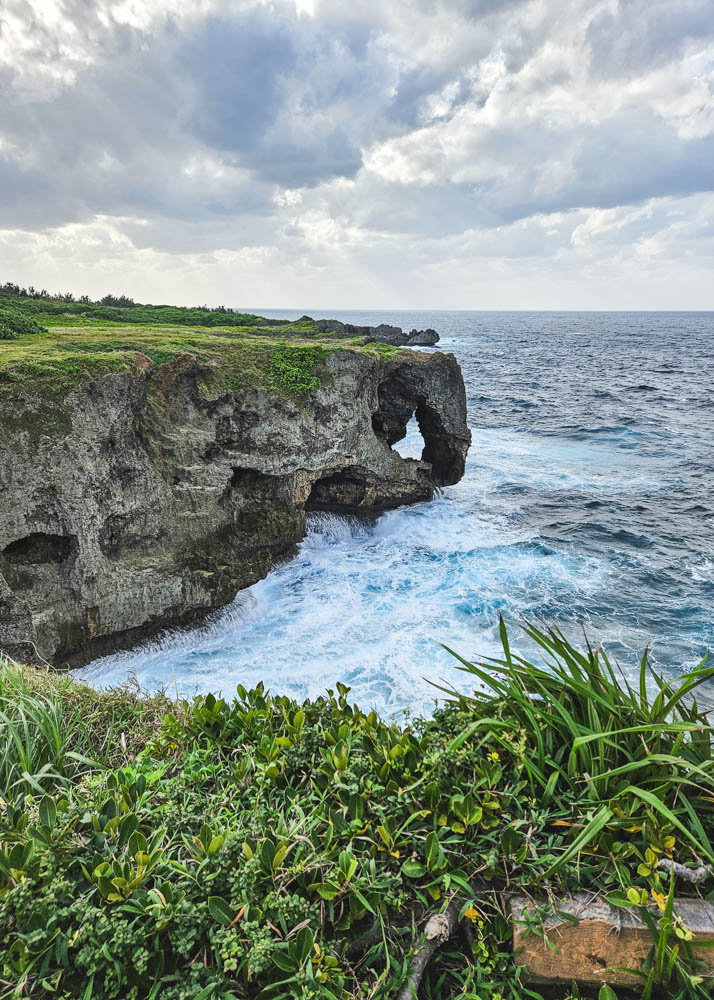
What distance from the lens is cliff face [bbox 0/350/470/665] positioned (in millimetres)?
10242

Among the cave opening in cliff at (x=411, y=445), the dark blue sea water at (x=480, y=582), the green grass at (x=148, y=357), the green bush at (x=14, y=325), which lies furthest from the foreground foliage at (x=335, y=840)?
the cave opening in cliff at (x=411, y=445)

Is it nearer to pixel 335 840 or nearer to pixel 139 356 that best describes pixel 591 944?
pixel 335 840

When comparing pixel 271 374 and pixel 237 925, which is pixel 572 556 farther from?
pixel 237 925

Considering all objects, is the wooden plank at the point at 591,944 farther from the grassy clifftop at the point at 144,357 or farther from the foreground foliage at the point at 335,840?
the grassy clifftop at the point at 144,357

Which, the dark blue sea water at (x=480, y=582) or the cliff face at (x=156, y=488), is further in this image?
the dark blue sea water at (x=480, y=582)

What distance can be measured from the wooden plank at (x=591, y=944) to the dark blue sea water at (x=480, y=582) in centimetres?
171

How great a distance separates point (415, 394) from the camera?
1939 cm

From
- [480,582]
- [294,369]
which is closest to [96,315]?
[294,369]

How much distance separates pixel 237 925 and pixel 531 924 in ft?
4.44

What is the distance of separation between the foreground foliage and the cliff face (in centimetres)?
645

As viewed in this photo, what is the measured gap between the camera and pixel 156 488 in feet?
39.5

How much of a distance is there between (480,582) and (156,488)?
8.87 m

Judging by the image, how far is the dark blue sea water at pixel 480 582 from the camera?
37.1ft

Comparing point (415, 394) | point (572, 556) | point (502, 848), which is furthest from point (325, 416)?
point (502, 848)
